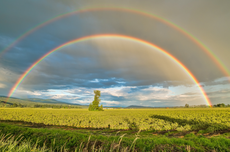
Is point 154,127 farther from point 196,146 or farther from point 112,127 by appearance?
point 196,146

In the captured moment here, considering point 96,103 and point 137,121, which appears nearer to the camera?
point 137,121

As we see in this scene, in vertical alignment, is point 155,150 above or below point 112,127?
above

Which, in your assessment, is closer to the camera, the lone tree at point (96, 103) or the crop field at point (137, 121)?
the crop field at point (137, 121)

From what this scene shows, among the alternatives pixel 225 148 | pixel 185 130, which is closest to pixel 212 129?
pixel 185 130

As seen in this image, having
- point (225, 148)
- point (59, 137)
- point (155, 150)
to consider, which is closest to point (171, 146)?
point (155, 150)

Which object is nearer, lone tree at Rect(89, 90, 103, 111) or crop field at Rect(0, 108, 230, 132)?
crop field at Rect(0, 108, 230, 132)

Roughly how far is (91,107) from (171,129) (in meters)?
89.5

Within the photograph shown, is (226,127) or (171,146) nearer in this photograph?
(171,146)

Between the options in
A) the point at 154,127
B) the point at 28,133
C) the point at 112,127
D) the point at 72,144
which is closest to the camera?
the point at 72,144

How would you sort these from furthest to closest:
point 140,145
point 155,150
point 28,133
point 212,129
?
point 212,129
point 28,133
point 140,145
point 155,150

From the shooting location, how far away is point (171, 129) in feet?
83.2

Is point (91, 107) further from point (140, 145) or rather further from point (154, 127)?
point (140, 145)

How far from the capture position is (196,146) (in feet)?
31.8

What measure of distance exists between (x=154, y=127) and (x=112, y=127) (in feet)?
25.6
